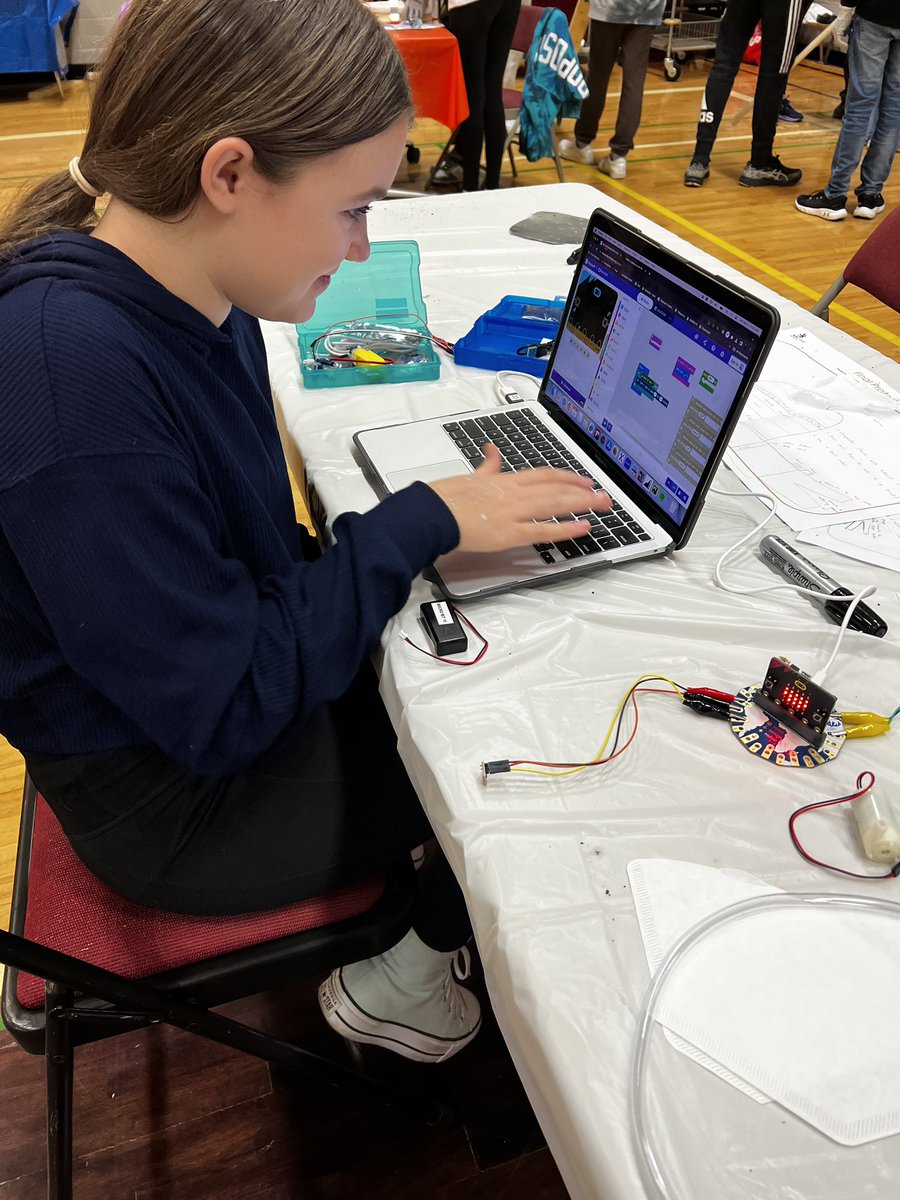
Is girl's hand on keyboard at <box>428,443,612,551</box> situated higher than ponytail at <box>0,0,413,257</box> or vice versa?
ponytail at <box>0,0,413,257</box>

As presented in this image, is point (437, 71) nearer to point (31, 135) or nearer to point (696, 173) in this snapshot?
point (696, 173)

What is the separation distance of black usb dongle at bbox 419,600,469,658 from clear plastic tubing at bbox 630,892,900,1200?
0.32 meters

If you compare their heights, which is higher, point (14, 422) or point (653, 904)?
point (14, 422)

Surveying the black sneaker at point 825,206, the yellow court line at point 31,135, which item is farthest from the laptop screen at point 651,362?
the yellow court line at point 31,135

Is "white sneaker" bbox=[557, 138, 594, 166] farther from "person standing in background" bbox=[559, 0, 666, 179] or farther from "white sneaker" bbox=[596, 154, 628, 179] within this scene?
"white sneaker" bbox=[596, 154, 628, 179]

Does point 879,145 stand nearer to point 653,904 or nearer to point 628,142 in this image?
point 628,142

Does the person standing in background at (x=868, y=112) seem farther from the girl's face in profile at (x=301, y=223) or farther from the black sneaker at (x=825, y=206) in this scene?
the girl's face in profile at (x=301, y=223)

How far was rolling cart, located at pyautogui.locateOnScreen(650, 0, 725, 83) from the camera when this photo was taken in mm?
6266

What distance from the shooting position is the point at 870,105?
3648 millimetres

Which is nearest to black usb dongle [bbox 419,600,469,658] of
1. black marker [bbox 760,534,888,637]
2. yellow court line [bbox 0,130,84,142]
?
black marker [bbox 760,534,888,637]

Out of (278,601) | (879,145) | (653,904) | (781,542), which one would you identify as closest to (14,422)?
(278,601)

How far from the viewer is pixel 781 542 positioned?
3.10 feet

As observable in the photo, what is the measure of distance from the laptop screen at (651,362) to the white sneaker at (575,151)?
13.9ft

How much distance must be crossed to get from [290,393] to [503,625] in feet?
1.92
